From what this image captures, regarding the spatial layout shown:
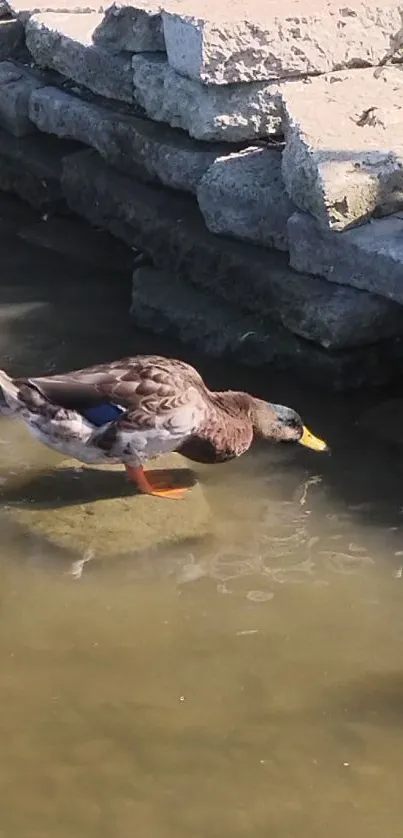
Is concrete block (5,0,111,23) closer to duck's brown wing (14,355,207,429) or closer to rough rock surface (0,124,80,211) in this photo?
rough rock surface (0,124,80,211)

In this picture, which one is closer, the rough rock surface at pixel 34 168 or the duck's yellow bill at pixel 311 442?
the duck's yellow bill at pixel 311 442

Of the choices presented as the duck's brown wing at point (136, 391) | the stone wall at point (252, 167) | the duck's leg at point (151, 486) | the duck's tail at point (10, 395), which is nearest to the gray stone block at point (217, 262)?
the stone wall at point (252, 167)

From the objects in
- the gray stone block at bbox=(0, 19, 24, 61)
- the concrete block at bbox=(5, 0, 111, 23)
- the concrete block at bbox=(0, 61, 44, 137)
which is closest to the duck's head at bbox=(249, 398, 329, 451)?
the concrete block at bbox=(0, 61, 44, 137)

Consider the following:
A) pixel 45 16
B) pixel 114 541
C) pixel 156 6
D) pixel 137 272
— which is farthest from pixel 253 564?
pixel 45 16

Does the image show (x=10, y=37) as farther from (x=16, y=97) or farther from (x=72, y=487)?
(x=72, y=487)

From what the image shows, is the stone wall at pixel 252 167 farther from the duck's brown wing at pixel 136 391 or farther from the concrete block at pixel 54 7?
the duck's brown wing at pixel 136 391

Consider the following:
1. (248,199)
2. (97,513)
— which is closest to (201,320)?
(248,199)

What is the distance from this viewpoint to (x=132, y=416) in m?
4.29

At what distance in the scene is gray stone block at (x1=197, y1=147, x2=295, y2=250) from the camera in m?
5.27

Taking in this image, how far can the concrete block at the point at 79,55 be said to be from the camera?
6.30 m

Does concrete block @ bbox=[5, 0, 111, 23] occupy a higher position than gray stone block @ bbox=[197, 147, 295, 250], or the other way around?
concrete block @ bbox=[5, 0, 111, 23]

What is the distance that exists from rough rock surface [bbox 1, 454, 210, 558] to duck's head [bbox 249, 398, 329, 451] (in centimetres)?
30

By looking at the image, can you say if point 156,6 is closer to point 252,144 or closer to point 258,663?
point 252,144

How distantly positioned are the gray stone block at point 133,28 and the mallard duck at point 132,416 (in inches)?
86.6
